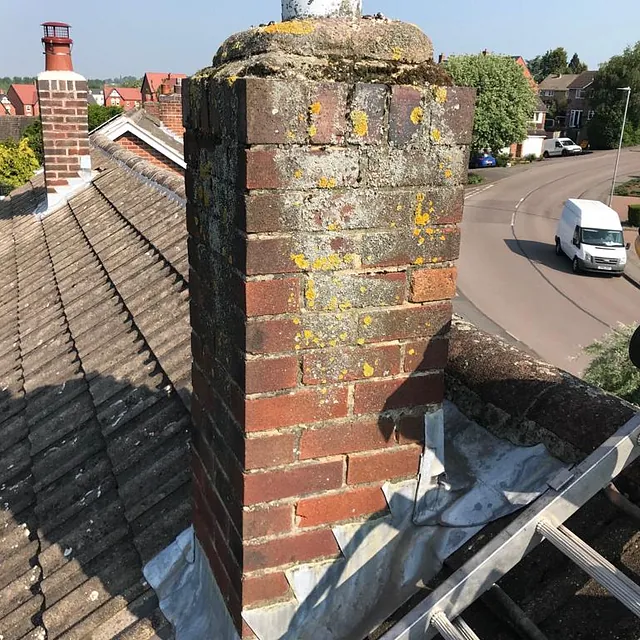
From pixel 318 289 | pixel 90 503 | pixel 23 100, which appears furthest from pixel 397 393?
pixel 23 100

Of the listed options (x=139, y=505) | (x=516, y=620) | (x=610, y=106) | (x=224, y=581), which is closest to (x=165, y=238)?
(x=139, y=505)

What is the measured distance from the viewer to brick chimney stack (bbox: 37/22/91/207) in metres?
8.32

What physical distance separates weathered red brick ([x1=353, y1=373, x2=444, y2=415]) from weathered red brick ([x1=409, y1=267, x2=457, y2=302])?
0.25 meters

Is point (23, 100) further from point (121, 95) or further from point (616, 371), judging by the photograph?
point (616, 371)

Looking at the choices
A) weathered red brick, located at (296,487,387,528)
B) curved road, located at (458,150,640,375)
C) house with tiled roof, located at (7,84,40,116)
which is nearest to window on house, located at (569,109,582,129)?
curved road, located at (458,150,640,375)

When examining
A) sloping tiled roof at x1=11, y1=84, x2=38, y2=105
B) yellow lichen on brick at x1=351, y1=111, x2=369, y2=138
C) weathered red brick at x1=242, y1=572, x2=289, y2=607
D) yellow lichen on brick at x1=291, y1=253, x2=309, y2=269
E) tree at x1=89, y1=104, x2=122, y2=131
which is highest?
sloping tiled roof at x1=11, y1=84, x2=38, y2=105

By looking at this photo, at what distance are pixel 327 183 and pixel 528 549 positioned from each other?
1051mm

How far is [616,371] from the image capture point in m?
11.1

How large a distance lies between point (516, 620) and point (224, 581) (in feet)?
2.89

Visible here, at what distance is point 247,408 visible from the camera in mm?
1760

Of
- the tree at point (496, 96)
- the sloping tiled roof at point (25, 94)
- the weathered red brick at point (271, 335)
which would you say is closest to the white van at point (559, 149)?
the tree at point (496, 96)

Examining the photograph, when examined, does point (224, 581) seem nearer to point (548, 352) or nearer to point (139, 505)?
point (139, 505)

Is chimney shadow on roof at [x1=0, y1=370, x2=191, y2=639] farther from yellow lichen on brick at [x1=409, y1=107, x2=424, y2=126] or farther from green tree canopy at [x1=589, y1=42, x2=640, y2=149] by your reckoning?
green tree canopy at [x1=589, y1=42, x2=640, y2=149]

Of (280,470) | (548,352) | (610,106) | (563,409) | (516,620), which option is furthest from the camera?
(610,106)
